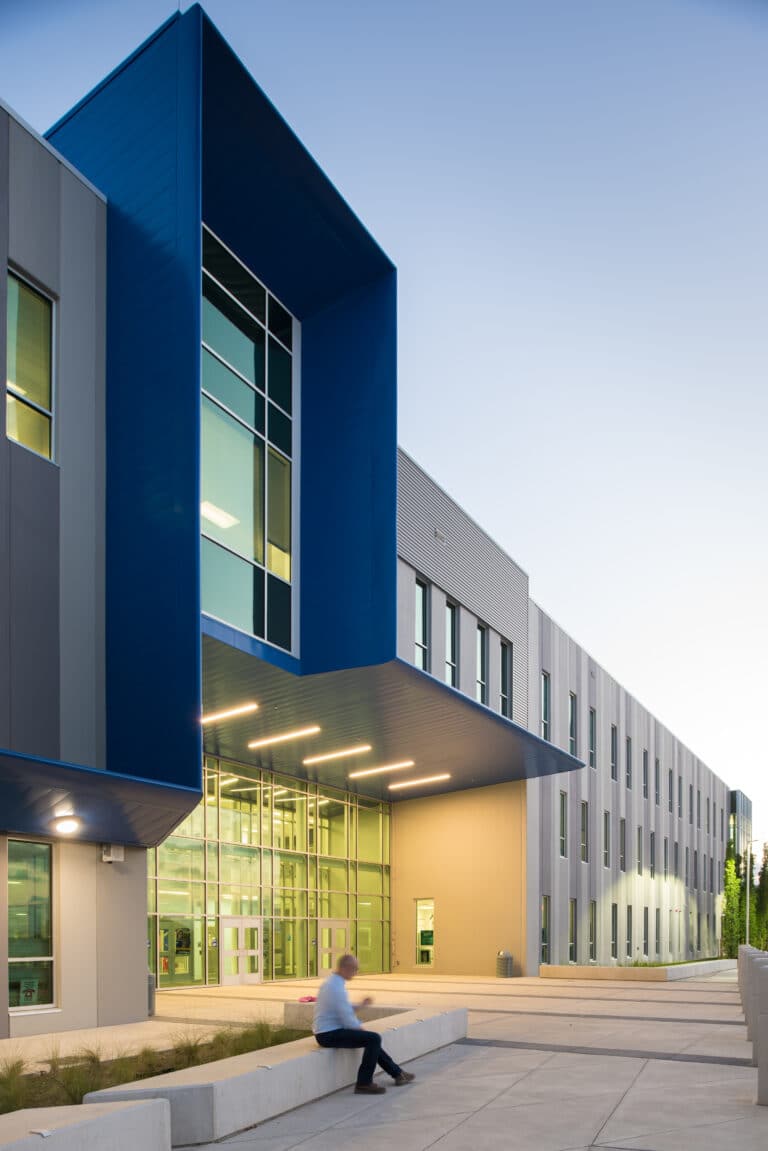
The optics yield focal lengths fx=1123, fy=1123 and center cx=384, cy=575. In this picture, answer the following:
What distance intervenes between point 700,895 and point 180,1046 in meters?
60.7

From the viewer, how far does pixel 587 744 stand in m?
42.4

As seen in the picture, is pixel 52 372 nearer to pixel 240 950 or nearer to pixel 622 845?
pixel 240 950

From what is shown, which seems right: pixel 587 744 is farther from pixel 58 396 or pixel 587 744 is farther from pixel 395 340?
pixel 58 396

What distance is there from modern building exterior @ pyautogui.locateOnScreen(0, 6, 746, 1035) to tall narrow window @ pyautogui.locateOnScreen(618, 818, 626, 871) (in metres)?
13.7

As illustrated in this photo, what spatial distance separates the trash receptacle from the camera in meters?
32.1

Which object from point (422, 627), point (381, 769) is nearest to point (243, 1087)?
point (422, 627)

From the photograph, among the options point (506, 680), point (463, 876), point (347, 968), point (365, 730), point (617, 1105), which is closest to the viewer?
point (617, 1105)

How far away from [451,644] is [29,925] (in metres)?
16.3

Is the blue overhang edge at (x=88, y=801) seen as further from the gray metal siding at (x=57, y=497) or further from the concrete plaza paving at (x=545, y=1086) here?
the concrete plaza paving at (x=545, y=1086)

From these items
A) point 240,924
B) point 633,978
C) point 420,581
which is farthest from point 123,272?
point 633,978

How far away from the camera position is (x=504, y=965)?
105 feet

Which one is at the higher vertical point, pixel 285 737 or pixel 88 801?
pixel 285 737

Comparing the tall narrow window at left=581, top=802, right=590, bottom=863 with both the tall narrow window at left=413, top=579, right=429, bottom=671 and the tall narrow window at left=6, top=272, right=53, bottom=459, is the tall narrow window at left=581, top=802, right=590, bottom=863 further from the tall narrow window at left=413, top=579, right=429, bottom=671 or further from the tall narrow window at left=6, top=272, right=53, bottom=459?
the tall narrow window at left=6, top=272, right=53, bottom=459

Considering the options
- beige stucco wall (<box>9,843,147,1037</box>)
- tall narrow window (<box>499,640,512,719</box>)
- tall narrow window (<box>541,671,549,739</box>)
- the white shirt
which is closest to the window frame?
beige stucco wall (<box>9,843,147,1037</box>)
